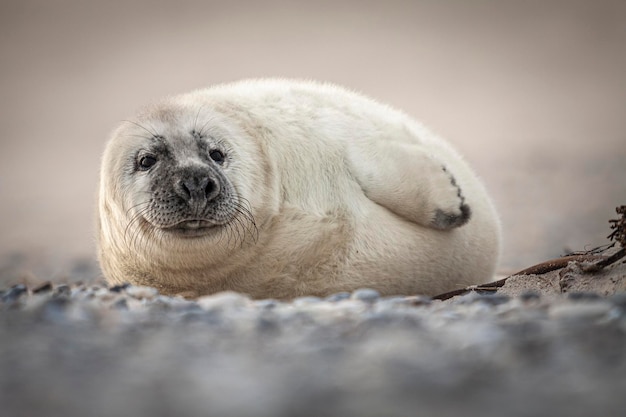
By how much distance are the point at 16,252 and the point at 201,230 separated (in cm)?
544

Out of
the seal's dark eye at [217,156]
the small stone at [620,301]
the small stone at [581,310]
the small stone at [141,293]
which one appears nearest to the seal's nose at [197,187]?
the seal's dark eye at [217,156]

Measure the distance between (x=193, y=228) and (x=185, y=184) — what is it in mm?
212

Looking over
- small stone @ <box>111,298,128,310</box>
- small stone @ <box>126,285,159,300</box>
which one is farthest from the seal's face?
small stone @ <box>111,298,128,310</box>

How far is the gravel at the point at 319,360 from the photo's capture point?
4.96 feet

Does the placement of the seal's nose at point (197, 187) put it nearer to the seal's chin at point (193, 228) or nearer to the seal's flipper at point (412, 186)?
the seal's chin at point (193, 228)

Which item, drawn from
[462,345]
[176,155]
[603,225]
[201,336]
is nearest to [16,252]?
[176,155]

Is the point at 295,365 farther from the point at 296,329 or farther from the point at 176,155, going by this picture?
the point at 176,155

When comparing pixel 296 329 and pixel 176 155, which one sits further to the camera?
pixel 176 155

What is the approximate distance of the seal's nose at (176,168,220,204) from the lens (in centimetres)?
316

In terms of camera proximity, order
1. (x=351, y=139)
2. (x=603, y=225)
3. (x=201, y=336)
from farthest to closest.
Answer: (x=603, y=225)
(x=351, y=139)
(x=201, y=336)

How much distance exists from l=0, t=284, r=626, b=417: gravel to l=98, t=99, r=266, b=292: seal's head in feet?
2.75

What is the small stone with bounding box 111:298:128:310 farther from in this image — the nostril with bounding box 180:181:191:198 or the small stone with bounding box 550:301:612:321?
the small stone with bounding box 550:301:612:321

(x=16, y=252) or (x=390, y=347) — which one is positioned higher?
(x=390, y=347)

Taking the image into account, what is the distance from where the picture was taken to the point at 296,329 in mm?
2152
